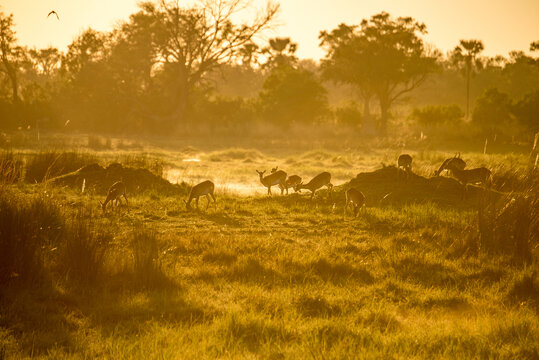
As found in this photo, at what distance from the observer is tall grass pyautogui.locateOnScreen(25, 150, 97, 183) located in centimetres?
1748

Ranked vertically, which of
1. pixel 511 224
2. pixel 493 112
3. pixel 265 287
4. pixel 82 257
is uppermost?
pixel 493 112

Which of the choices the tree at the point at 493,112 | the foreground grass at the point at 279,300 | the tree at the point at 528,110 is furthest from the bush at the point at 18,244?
the tree at the point at 493,112

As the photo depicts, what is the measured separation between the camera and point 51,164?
17.2 m

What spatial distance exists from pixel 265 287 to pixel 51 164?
→ 1154 centimetres

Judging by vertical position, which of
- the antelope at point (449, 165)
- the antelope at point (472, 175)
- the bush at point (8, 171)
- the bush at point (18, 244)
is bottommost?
the bush at point (18, 244)

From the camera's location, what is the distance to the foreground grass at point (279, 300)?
5.87 m

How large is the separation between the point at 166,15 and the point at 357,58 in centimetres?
1736

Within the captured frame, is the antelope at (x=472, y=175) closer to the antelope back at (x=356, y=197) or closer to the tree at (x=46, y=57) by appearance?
the antelope back at (x=356, y=197)

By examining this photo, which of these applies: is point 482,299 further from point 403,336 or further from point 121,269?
point 121,269

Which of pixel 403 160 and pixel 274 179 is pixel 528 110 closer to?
pixel 403 160

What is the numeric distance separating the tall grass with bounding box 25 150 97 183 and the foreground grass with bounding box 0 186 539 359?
283 inches

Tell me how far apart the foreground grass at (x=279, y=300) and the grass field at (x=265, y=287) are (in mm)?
23

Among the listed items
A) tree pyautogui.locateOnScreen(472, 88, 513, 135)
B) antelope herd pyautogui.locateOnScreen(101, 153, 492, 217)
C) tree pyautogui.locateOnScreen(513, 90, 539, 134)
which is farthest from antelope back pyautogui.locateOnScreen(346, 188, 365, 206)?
tree pyautogui.locateOnScreen(472, 88, 513, 135)

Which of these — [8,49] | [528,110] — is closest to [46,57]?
[8,49]
